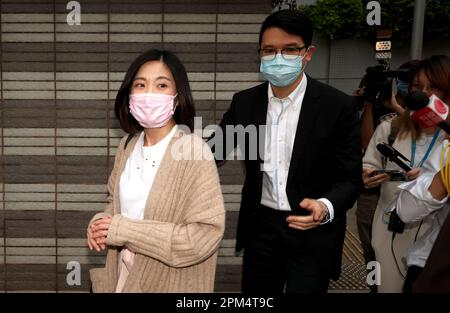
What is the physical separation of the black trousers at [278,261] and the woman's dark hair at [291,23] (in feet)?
3.14

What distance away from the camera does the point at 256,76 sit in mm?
3662

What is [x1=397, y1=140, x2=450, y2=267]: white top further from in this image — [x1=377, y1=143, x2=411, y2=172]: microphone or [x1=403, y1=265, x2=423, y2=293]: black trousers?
[x1=377, y1=143, x2=411, y2=172]: microphone

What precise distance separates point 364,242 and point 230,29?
6.96ft

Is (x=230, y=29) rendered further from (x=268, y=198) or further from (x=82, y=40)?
(x=268, y=198)

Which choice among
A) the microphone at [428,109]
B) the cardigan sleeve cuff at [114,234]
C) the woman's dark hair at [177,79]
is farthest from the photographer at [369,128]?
the cardigan sleeve cuff at [114,234]

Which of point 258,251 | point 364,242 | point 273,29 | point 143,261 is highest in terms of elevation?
point 273,29

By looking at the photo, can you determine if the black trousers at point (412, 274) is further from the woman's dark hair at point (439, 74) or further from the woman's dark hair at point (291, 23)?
the woman's dark hair at point (291, 23)

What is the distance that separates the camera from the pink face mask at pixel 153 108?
193 cm

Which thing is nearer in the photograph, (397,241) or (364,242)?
(397,241)

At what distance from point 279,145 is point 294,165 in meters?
0.14

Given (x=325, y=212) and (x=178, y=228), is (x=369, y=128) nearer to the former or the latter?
(x=325, y=212)

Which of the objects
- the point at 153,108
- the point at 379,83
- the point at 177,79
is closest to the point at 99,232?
the point at 153,108

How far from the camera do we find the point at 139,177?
1.90 m
